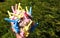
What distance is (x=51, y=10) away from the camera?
4906mm

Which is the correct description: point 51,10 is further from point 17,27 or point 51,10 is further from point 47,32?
point 17,27

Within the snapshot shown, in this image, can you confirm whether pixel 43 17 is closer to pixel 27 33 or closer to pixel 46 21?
pixel 46 21

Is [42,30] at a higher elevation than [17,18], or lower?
lower

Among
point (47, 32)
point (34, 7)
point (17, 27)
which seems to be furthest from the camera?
point (34, 7)

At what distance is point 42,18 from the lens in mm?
4746

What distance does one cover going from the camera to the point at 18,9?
3.38m

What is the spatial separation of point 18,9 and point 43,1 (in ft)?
5.94

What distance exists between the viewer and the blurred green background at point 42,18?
14.9 feet

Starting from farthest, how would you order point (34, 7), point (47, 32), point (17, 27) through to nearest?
point (34, 7) → point (47, 32) → point (17, 27)

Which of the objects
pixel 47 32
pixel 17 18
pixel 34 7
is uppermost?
pixel 17 18

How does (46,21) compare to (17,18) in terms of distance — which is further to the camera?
(46,21)

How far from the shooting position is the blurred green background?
4539 millimetres

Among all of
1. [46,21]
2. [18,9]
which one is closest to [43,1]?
[46,21]

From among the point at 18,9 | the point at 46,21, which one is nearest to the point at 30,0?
the point at 46,21
